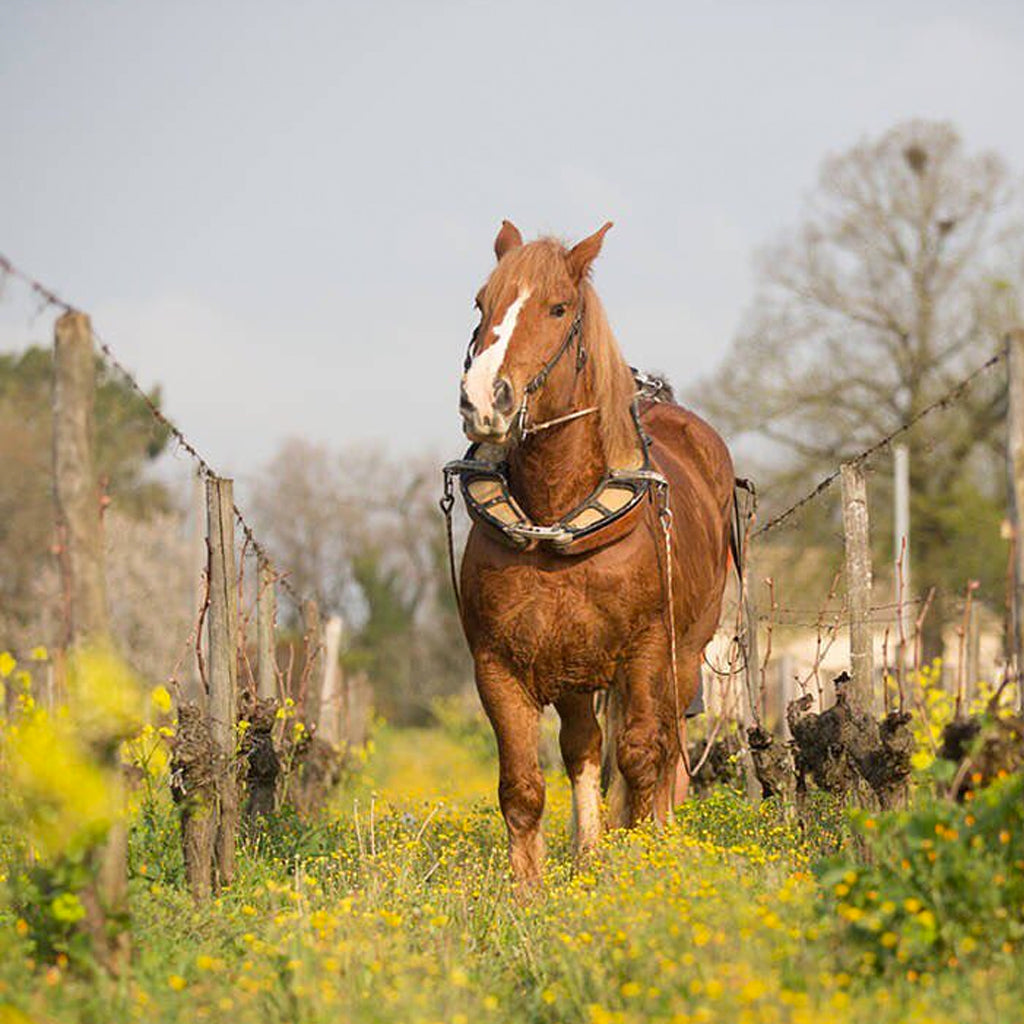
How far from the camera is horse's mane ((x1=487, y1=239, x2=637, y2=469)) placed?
21.2 ft

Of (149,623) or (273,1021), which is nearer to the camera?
(273,1021)

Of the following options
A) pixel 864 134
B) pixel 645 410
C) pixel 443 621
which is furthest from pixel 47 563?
pixel 645 410

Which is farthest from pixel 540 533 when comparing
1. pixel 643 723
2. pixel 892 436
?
pixel 892 436

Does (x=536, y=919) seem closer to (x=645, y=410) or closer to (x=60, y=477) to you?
(x=60, y=477)

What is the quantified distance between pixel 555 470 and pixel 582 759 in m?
1.67

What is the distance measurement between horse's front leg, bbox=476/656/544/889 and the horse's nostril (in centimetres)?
121

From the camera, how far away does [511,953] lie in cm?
546

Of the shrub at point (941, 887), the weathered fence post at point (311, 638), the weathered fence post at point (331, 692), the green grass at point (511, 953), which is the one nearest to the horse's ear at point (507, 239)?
the green grass at point (511, 953)

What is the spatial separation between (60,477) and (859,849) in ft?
10.9

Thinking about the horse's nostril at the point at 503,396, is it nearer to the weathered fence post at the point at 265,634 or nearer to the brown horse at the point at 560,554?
the brown horse at the point at 560,554

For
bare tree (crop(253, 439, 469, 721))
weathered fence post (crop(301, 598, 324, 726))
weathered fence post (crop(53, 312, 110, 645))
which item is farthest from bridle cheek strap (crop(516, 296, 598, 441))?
bare tree (crop(253, 439, 469, 721))

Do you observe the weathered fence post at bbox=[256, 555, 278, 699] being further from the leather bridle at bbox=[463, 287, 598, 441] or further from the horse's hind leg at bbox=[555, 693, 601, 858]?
the leather bridle at bbox=[463, 287, 598, 441]

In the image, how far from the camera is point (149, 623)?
41062 mm

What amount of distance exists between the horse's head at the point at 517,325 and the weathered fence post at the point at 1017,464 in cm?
186
